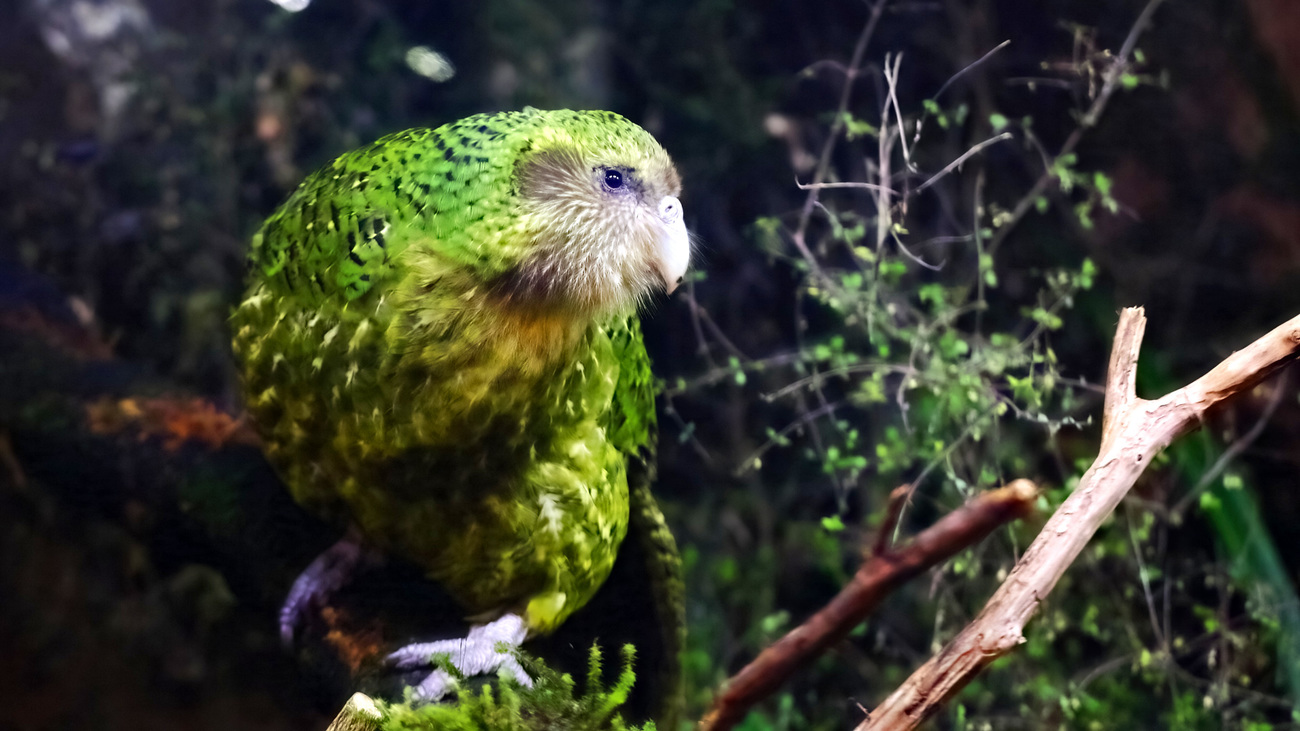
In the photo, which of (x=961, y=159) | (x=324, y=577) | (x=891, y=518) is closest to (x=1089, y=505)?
(x=891, y=518)

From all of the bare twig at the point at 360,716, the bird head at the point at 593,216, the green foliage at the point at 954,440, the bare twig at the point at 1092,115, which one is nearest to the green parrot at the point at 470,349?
the bird head at the point at 593,216

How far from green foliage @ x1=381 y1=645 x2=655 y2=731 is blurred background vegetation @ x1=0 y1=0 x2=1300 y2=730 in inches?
15.7

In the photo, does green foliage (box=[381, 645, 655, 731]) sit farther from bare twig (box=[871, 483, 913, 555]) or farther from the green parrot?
bare twig (box=[871, 483, 913, 555])

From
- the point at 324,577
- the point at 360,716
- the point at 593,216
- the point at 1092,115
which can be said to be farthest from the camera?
the point at 1092,115

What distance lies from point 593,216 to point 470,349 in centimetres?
23

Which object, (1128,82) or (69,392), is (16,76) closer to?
(69,392)

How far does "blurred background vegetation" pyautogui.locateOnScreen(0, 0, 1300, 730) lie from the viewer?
1271 millimetres

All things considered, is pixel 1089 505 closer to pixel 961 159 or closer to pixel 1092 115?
pixel 961 159

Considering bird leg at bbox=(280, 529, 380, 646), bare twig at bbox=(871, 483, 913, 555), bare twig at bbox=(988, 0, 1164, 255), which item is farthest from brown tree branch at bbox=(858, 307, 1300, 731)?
bird leg at bbox=(280, 529, 380, 646)

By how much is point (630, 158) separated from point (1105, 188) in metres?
0.93

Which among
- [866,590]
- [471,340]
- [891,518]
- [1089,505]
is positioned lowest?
[866,590]

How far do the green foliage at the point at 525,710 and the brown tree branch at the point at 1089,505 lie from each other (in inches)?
11.8

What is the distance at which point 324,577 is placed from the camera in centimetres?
119

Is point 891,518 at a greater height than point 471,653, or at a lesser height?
greater
